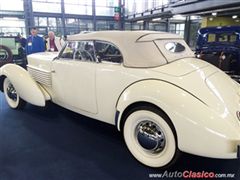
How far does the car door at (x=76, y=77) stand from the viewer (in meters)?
3.13

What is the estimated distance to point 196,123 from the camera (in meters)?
2.08

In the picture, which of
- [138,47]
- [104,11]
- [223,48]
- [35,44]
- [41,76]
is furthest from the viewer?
[104,11]

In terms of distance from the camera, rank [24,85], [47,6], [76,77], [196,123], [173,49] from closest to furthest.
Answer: [196,123], [173,49], [76,77], [24,85], [47,6]

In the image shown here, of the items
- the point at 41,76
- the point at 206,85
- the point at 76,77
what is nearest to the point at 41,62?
the point at 41,76

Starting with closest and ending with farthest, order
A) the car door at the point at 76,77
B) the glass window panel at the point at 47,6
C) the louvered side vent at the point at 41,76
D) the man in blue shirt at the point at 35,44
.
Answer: the car door at the point at 76,77, the louvered side vent at the point at 41,76, the man in blue shirt at the point at 35,44, the glass window panel at the point at 47,6

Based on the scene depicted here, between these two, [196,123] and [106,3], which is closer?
[196,123]

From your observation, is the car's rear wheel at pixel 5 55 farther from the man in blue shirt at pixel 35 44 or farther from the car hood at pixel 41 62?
the car hood at pixel 41 62

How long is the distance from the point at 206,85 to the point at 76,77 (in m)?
1.79

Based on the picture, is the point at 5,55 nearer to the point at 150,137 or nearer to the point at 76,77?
the point at 76,77

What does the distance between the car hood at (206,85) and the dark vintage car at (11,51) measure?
882 centimetres

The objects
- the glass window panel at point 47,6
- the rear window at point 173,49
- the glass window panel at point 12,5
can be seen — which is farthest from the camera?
the glass window panel at point 47,6

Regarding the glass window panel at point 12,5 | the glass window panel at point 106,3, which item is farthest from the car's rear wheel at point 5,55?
the glass window panel at point 106,3

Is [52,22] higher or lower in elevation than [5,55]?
higher

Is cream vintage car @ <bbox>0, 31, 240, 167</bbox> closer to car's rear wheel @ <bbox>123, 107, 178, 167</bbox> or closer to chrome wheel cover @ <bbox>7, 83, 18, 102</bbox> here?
car's rear wheel @ <bbox>123, 107, 178, 167</bbox>
